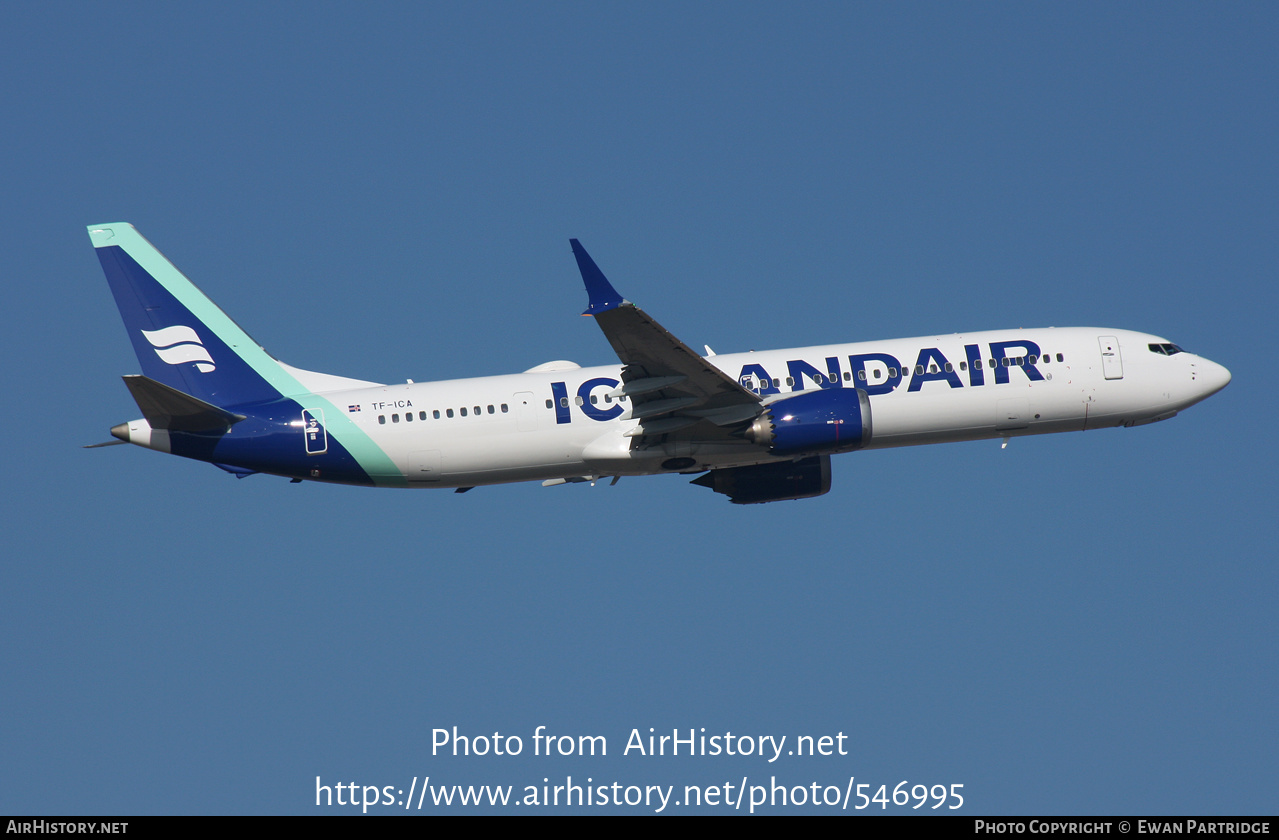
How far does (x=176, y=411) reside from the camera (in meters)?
44.4

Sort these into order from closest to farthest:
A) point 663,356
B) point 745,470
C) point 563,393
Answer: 1. point 663,356
2. point 563,393
3. point 745,470

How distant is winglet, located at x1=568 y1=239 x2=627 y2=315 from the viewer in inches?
1570

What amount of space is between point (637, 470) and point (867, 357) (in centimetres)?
906

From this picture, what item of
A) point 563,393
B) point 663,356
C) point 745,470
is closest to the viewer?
point 663,356

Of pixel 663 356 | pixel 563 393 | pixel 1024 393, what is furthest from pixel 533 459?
pixel 1024 393

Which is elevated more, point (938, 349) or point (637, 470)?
point (938, 349)

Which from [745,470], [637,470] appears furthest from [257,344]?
[745,470]

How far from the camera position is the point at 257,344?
4906cm

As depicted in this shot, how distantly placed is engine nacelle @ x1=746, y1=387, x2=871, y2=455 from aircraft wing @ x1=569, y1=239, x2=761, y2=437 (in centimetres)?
78

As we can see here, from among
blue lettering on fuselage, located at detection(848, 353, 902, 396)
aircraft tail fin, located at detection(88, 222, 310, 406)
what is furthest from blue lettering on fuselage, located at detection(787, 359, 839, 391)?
aircraft tail fin, located at detection(88, 222, 310, 406)

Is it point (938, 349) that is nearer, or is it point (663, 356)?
point (663, 356)

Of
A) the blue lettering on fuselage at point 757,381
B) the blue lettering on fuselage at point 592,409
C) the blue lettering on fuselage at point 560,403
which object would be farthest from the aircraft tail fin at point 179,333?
the blue lettering on fuselage at point 757,381

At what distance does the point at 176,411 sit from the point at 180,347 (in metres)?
4.75

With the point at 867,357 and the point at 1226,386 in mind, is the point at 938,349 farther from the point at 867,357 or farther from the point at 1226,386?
the point at 1226,386
